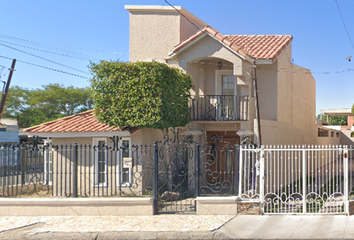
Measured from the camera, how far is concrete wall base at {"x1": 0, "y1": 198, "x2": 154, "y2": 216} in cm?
1069

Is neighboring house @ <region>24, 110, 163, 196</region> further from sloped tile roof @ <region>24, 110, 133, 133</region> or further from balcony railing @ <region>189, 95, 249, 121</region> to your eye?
balcony railing @ <region>189, 95, 249, 121</region>

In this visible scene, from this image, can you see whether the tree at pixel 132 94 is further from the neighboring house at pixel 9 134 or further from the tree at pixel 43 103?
the tree at pixel 43 103

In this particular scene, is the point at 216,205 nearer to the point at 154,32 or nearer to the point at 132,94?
the point at 132,94

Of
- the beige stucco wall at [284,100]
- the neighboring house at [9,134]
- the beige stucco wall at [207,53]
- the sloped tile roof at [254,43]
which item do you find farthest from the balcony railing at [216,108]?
the neighboring house at [9,134]

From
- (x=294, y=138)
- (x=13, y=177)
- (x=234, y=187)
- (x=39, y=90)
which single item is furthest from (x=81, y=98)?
(x=234, y=187)

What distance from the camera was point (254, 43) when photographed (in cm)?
1692

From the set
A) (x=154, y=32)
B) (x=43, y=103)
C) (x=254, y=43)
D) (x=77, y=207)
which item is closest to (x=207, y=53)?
(x=254, y=43)

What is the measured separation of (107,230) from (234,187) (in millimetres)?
3413

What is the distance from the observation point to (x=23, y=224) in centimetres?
1019

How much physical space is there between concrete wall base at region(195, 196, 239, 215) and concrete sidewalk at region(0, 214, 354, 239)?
155mm

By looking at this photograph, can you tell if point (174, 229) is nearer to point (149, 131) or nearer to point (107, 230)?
point (107, 230)

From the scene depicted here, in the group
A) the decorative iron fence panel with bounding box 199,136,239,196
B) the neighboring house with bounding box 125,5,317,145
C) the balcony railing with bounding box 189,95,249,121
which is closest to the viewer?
the decorative iron fence panel with bounding box 199,136,239,196

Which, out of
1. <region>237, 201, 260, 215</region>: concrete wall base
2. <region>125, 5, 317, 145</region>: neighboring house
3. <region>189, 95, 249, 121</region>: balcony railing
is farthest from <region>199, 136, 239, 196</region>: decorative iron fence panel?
<region>189, 95, 249, 121</region>: balcony railing

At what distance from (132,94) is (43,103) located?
2822cm
